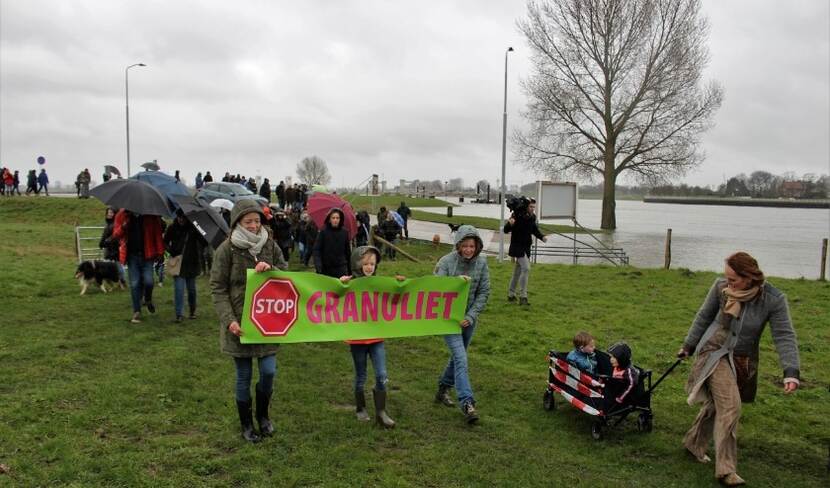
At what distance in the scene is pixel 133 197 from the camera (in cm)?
920

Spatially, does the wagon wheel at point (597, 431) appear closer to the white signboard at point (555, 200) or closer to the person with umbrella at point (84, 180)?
the white signboard at point (555, 200)

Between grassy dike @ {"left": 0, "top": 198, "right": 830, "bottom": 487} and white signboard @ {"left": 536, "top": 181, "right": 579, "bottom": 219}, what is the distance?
10762 mm

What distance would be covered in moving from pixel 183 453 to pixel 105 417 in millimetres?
1190

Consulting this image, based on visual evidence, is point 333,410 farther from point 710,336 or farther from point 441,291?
point 710,336

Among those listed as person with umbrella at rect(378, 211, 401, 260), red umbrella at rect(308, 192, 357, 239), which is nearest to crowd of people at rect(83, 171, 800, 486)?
red umbrella at rect(308, 192, 357, 239)

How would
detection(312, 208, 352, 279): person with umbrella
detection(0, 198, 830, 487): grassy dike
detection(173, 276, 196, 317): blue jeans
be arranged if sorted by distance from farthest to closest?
1. detection(173, 276, 196, 317): blue jeans
2. detection(312, 208, 352, 279): person with umbrella
3. detection(0, 198, 830, 487): grassy dike

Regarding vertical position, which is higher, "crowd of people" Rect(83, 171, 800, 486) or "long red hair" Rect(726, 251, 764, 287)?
"long red hair" Rect(726, 251, 764, 287)

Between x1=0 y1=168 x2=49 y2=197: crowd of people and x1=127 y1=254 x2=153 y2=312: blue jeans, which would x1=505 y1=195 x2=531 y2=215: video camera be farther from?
x1=0 y1=168 x2=49 y2=197: crowd of people

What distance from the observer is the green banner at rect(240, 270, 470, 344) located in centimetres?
518

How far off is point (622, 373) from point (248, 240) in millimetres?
3896

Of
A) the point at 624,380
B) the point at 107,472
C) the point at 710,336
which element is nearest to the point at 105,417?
the point at 107,472

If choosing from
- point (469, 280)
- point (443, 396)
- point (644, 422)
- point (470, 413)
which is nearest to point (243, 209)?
point (469, 280)

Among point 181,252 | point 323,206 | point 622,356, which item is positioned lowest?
point 622,356

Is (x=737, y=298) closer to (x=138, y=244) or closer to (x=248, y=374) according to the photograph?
(x=248, y=374)
